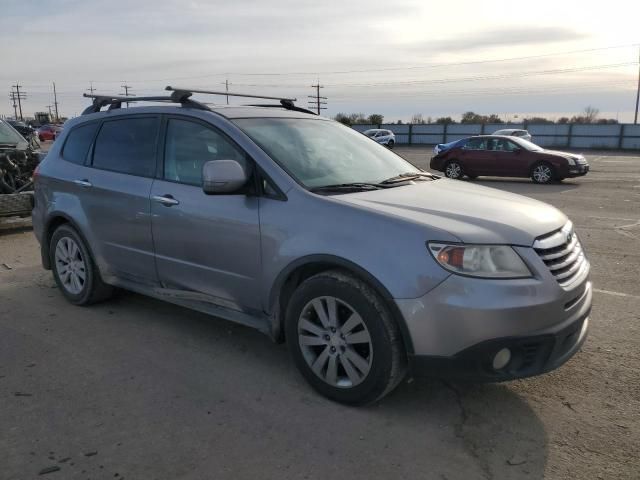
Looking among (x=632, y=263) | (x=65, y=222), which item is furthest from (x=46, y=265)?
(x=632, y=263)

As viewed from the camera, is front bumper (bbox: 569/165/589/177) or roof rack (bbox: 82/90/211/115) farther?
front bumper (bbox: 569/165/589/177)

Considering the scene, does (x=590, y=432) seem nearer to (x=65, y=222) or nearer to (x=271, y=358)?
(x=271, y=358)

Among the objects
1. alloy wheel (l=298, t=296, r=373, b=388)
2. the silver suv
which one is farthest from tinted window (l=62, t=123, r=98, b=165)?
alloy wheel (l=298, t=296, r=373, b=388)

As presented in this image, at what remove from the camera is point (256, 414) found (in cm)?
323

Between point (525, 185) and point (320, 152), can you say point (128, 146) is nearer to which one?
point (320, 152)

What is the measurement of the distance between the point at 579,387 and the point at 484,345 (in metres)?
1.11

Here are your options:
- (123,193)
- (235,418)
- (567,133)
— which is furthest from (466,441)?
(567,133)

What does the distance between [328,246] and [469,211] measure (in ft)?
2.79

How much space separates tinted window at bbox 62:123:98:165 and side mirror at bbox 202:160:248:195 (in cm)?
210

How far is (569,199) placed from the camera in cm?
1261

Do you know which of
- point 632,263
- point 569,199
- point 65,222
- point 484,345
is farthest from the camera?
point 569,199

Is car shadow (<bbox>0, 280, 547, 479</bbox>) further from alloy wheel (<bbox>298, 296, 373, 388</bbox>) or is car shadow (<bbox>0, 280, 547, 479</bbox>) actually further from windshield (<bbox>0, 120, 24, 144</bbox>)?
windshield (<bbox>0, 120, 24, 144</bbox>)

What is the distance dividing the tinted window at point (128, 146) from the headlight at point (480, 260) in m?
2.44

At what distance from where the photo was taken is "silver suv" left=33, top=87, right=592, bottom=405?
114 inches
